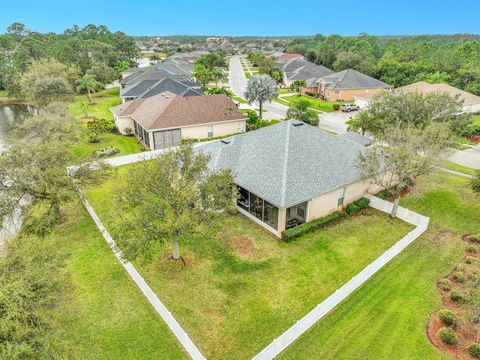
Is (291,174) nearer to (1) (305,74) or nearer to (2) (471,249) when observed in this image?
(2) (471,249)

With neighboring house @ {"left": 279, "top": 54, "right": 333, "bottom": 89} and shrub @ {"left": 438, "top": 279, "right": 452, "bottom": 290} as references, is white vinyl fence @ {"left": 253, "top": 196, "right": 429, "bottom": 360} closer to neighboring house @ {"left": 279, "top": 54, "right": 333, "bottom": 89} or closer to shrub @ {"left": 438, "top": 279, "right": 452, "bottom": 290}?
shrub @ {"left": 438, "top": 279, "right": 452, "bottom": 290}

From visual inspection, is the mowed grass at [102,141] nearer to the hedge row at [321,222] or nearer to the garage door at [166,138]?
the garage door at [166,138]

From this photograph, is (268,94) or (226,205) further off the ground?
(268,94)

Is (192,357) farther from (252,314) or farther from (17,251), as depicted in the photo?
(17,251)

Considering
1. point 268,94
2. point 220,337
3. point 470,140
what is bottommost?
point 220,337

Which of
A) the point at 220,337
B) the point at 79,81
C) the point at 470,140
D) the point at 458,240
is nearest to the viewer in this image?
the point at 220,337

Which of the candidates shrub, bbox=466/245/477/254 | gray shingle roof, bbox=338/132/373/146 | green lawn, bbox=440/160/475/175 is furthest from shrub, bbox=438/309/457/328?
green lawn, bbox=440/160/475/175

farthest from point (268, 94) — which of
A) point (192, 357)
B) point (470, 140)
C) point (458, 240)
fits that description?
point (192, 357)
